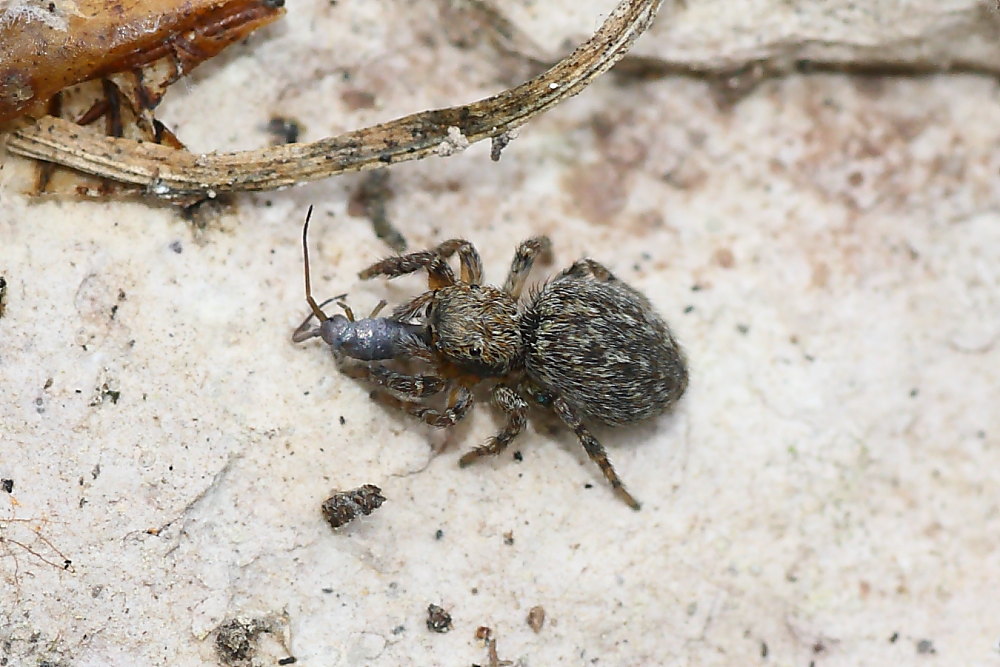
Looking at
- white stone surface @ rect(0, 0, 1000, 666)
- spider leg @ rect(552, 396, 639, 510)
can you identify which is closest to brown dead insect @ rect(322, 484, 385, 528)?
white stone surface @ rect(0, 0, 1000, 666)

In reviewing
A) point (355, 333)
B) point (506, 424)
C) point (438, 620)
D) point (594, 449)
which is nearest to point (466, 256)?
point (355, 333)

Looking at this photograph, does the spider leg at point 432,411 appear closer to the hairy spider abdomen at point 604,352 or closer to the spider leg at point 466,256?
the hairy spider abdomen at point 604,352

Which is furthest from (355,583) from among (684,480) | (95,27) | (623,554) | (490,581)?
(95,27)

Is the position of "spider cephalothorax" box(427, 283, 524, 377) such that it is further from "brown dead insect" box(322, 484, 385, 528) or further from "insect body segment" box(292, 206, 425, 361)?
"brown dead insect" box(322, 484, 385, 528)

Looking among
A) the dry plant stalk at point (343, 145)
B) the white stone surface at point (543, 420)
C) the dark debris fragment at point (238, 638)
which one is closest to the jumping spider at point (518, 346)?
the white stone surface at point (543, 420)

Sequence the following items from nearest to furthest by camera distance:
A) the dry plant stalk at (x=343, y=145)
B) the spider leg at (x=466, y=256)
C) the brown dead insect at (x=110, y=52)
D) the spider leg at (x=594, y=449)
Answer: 1. the brown dead insect at (x=110, y=52)
2. the dry plant stalk at (x=343, y=145)
3. the spider leg at (x=594, y=449)
4. the spider leg at (x=466, y=256)

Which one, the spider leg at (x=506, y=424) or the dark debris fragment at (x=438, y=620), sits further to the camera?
the spider leg at (x=506, y=424)

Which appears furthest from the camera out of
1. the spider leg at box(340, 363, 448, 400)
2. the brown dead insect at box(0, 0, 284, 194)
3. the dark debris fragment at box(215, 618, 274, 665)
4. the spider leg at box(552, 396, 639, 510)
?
the spider leg at box(552, 396, 639, 510)
